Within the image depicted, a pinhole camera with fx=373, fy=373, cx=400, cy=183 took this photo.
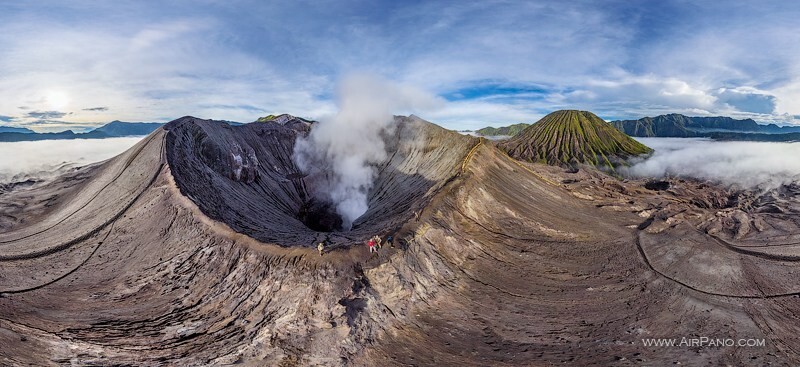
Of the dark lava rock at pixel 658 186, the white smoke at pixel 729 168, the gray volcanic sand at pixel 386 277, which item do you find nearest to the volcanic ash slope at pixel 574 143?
the white smoke at pixel 729 168

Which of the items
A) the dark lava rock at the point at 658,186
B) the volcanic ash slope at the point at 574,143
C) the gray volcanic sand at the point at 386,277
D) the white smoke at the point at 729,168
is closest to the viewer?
the gray volcanic sand at the point at 386,277

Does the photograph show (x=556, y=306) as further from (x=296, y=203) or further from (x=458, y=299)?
(x=296, y=203)

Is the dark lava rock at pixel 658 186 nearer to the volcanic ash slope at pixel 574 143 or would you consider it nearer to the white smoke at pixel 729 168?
the white smoke at pixel 729 168

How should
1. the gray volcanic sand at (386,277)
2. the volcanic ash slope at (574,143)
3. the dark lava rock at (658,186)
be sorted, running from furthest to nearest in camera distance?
1. the volcanic ash slope at (574,143)
2. the dark lava rock at (658,186)
3. the gray volcanic sand at (386,277)

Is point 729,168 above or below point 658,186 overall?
above

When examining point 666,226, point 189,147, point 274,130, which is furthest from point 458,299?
point 274,130

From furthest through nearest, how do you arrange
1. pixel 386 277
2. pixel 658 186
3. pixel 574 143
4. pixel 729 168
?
1. pixel 574 143
2. pixel 729 168
3. pixel 658 186
4. pixel 386 277

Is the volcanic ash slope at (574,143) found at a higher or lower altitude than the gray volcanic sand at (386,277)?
higher

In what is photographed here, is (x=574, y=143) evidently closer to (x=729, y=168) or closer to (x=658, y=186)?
(x=729, y=168)

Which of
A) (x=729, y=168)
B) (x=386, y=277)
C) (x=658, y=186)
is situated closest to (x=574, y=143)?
(x=729, y=168)
